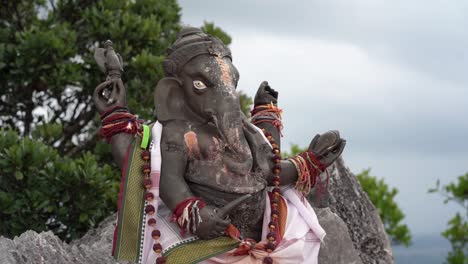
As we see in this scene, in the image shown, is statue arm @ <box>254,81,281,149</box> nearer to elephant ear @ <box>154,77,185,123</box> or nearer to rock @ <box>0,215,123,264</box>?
elephant ear @ <box>154,77,185,123</box>

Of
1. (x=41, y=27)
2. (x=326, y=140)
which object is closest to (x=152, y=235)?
(x=326, y=140)

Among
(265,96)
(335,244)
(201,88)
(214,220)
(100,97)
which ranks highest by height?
(265,96)

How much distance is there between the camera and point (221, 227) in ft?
11.8

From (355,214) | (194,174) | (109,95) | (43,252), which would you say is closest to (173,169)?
(194,174)

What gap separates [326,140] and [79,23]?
2.95 m

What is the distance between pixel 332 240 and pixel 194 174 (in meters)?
1.23

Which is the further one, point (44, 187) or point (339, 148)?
point (44, 187)

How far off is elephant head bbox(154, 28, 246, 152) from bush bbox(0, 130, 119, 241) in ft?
5.42

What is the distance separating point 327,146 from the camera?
13.5 ft

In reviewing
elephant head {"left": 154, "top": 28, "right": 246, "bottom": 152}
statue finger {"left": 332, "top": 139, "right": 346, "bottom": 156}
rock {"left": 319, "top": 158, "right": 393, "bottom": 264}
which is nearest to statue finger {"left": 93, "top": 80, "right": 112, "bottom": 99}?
elephant head {"left": 154, "top": 28, "right": 246, "bottom": 152}

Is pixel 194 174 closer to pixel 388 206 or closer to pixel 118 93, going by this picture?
pixel 118 93

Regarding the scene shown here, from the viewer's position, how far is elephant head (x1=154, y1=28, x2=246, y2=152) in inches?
146

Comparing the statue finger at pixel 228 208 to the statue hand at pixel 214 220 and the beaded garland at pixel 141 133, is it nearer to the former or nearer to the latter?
the statue hand at pixel 214 220

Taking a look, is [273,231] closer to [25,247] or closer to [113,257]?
[113,257]
